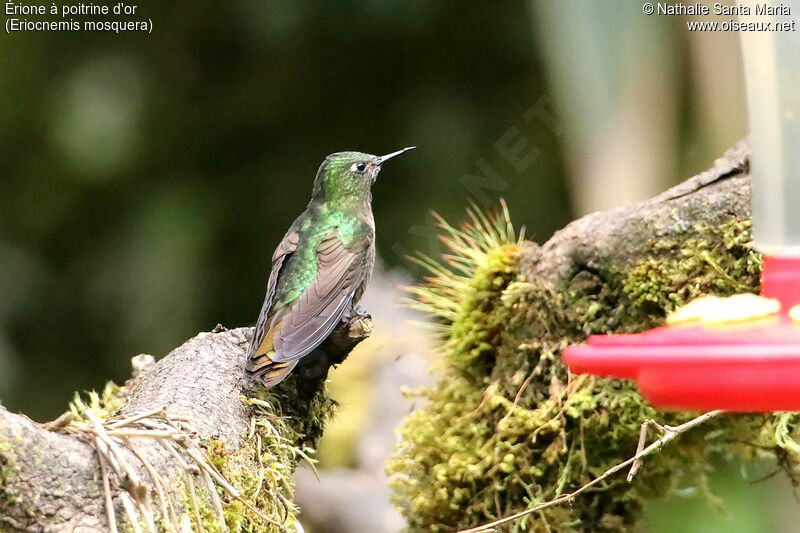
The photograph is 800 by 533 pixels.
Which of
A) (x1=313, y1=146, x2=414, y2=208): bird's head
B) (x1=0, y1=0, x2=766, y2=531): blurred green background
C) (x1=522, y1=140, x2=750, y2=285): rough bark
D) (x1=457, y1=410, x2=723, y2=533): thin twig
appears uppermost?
(x1=0, y1=0, x2=766, y2=531): blurred green background

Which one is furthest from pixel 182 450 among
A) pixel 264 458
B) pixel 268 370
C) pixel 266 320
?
pixel 266 320

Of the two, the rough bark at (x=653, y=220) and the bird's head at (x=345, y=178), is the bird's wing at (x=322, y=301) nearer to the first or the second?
the bird's head at (x=345, y=178)

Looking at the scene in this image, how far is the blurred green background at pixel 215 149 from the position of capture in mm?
3449

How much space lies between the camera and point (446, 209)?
3.41 meters

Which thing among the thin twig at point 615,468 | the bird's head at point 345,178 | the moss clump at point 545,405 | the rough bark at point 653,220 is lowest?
the thin twig at point 615,468

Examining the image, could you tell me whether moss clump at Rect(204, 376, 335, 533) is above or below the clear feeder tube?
below

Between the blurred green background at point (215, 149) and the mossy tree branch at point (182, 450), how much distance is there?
3.87ft

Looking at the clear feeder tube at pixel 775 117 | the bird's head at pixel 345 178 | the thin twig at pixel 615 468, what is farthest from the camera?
the bird's head at pixel 345 178

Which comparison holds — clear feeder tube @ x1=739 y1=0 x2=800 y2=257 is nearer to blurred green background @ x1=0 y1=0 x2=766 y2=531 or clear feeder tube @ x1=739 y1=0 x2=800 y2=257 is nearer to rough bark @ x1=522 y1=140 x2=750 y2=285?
rough bark @ x1=522 y1=140 x2=750 y2=285

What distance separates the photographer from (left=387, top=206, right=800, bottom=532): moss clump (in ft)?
6.79

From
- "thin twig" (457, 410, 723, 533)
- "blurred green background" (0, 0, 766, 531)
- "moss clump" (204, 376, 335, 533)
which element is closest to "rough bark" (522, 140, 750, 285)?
"thin twig" (457, 410, 723, 533)

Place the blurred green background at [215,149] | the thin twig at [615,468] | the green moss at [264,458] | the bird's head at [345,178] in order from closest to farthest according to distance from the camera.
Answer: the green moss at [264,458], the thin twig at [615,468], the bird's head at [345,178], the blurred green background at [215,149]

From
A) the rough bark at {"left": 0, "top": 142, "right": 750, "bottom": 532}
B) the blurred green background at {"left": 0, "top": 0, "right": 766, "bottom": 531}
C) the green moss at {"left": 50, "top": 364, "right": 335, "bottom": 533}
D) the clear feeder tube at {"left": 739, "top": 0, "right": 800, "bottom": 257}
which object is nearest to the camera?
the rough bark at {"left": 0, "top": 142, "right": 750, "bottom": 532}

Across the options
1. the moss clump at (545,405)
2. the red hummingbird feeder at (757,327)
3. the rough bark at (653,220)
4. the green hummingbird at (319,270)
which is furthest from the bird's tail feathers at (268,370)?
the red hummingbird feeder at (757,327)
